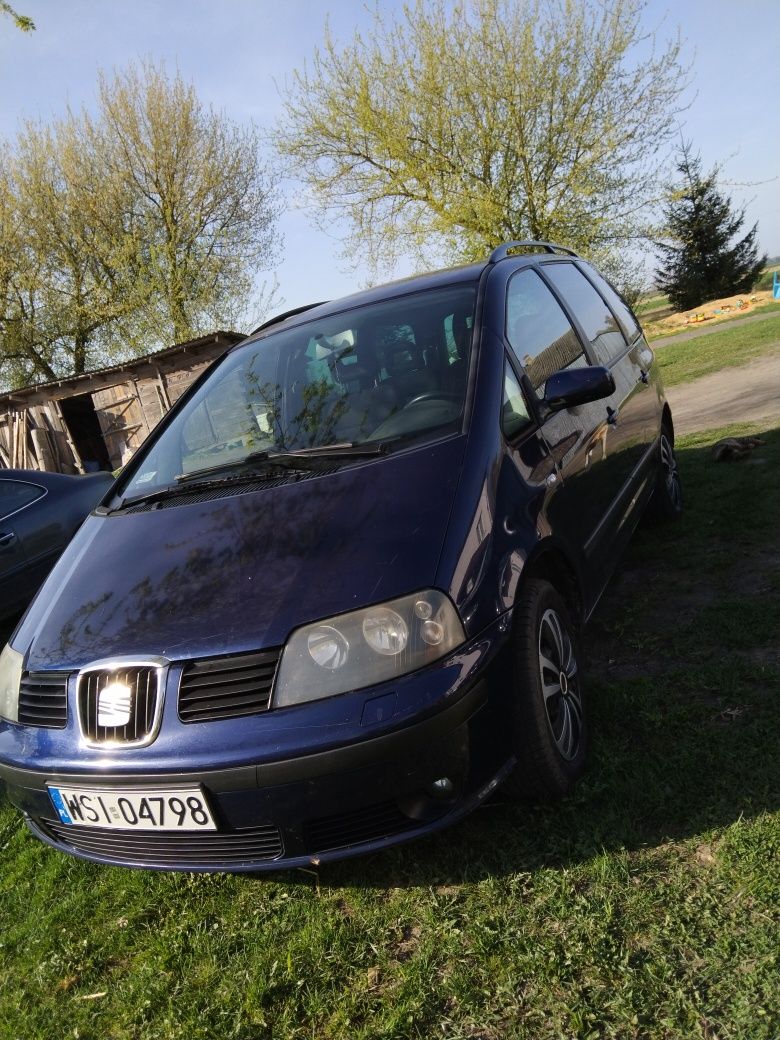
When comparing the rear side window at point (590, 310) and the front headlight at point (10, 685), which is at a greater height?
the rear side window at point (590, 310)

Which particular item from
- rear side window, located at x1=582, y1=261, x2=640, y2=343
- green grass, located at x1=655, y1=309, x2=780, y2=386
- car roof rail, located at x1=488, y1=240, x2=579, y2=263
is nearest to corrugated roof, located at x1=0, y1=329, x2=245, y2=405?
green grass, located at x1=655, y1=309, x2=780, y2=386

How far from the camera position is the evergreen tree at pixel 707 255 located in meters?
31.4

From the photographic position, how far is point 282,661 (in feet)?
6.66

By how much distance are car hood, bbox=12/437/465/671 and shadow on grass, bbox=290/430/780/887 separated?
2.91ft

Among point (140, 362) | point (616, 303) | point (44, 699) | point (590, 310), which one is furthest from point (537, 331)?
point (140, 362)

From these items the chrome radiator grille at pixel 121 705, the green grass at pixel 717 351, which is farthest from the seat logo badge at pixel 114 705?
the green grass at pixel 717 351

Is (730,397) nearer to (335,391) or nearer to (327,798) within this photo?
(335,391)

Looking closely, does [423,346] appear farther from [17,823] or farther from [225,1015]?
[17,823]

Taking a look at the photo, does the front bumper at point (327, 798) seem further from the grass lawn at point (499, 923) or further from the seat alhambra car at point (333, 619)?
the grass lawn at point (499, 923)

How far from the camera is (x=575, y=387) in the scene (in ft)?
9.57

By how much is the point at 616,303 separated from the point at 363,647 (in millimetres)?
3632

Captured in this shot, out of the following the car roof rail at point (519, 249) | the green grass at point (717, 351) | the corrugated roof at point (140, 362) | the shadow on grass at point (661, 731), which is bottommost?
the green grass at point (717, 351)

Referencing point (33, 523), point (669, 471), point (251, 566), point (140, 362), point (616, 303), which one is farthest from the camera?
point (140, 362)

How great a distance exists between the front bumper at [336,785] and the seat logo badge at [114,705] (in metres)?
0.11
